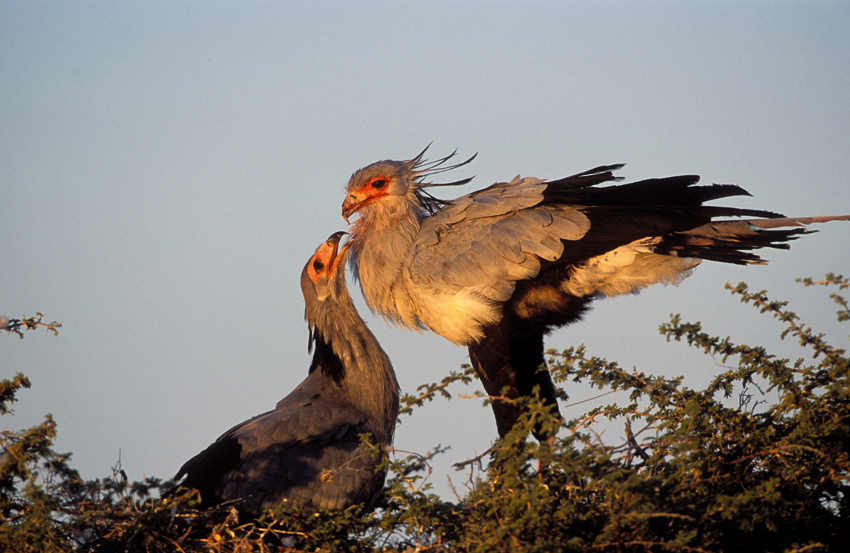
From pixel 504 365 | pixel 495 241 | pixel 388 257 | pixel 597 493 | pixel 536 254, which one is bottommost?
pixel 597 493

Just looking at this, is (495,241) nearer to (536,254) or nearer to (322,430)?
(536,254)

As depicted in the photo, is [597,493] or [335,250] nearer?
[597,493]

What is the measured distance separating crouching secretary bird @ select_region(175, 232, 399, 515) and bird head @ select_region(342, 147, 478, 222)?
1.36 ft

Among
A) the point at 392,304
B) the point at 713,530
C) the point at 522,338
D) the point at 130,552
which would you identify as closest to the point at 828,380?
the point at 713,530

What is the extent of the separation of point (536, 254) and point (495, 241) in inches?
11.0

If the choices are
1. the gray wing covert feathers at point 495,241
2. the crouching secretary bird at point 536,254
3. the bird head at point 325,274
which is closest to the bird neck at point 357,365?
the bird head at point 325,274

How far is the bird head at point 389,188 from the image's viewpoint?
5.34 meters

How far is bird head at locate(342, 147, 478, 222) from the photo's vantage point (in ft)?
17.5

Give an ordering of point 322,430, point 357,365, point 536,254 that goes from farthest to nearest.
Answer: point 357,365 < point 536,254 < point 322,430

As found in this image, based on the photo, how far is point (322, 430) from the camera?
13.5 feet

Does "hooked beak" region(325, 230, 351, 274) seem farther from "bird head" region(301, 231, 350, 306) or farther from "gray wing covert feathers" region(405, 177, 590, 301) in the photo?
"gray wing covert feathers" region(405, 177, 590, 301)

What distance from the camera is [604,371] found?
3.56 metres

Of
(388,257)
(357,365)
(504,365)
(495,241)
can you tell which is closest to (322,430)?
(357,365)

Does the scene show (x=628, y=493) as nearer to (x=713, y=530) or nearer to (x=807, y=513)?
(x=713, y=530)
